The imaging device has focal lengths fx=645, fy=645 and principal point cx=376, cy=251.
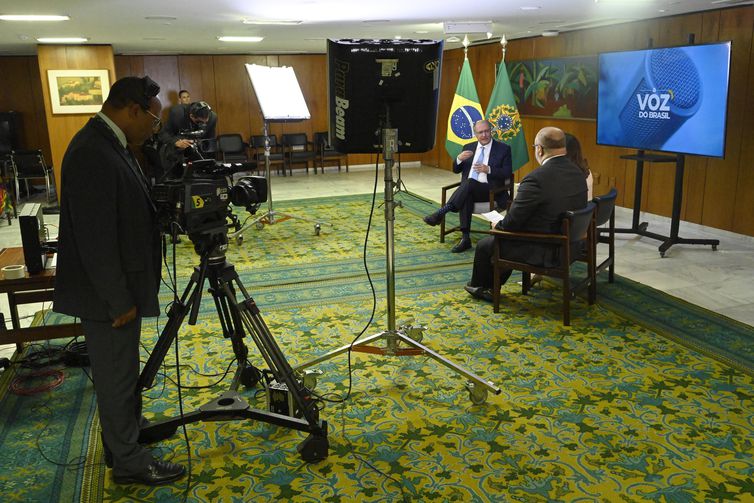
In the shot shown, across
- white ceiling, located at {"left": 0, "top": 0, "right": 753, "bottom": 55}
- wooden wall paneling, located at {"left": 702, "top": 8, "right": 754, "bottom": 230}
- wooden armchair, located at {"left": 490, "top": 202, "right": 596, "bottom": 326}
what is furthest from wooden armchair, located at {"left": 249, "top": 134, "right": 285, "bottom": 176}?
wooden armchair, located at {"left": 490, "top": 202, "right": 596, "bottom": 326}

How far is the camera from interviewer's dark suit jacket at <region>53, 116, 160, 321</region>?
7.59 feet

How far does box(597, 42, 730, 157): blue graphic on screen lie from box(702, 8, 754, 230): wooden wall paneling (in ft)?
2.47

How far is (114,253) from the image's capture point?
2.36 meters

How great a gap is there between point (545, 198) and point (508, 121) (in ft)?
12.9

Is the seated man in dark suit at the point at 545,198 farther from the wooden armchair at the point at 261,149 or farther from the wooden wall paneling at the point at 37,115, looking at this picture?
the wooden wall paneling at the point at 37,115

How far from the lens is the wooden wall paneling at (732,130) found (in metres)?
6.43

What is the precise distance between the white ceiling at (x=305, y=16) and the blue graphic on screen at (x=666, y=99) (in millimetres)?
521

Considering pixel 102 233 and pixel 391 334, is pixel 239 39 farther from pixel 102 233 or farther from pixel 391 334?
pixel 102 233

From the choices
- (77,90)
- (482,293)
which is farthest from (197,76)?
(482,293)

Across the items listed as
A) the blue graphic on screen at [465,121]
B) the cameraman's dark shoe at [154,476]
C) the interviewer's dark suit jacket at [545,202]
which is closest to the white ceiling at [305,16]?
the blue graphic on screen at [465,121]

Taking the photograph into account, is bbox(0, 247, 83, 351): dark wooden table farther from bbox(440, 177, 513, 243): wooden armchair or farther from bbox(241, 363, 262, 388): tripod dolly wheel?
bbox(440, 177, 513, 243): wooden armchair

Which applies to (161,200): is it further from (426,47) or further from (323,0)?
(323,0)

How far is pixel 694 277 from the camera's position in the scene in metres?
5.39

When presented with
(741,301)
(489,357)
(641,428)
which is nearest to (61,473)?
(489,357)
